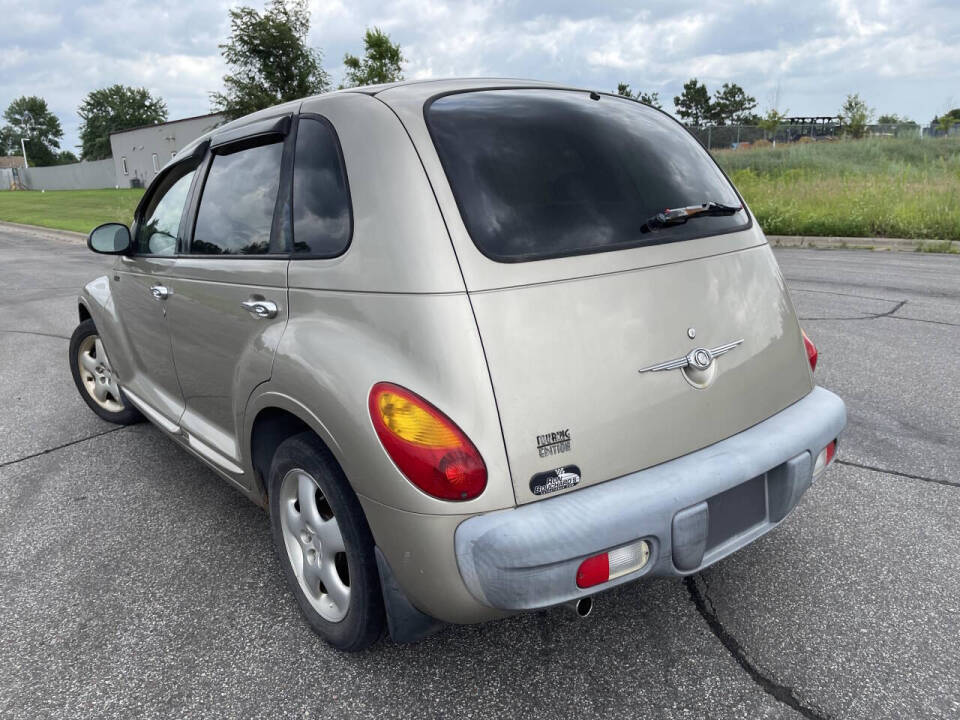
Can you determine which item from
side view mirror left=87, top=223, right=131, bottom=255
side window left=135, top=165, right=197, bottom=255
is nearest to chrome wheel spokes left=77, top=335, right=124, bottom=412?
side view mirror left=87, top=223, right=131, bottom=255

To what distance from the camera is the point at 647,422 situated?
201cm

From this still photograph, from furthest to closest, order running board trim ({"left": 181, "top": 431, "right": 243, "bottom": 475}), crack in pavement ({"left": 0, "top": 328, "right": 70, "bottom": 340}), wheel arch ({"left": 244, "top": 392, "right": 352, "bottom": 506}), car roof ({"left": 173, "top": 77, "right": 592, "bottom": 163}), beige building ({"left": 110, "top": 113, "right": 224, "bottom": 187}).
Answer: beige building ({"left": 110, "top": 113, "right": 224, "bottom": 187}) < crack in pavement ({"left": 0, "top": 328, "right": 70, "bottom": 340}) < running board trim ({"left": 181, "top": 431, "right": 243, "bottom": 475}) < car roof ({"left": 173, "top": 77, "right": 592, "bottom": 163}) < wheel arch ({"left": 244, "top": 392, "right": 352, "bottom": 506})

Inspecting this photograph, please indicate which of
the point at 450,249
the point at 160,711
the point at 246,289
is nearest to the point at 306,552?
the point at 160,711

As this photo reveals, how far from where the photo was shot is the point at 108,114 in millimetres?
102500

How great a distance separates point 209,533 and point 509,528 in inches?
76.8

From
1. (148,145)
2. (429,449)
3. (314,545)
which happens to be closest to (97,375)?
(314,545)

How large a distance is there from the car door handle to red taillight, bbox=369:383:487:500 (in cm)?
74

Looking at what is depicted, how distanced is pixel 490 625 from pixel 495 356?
43.1 inches

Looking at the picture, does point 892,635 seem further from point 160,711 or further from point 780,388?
point 160,711

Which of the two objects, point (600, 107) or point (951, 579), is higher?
point (600, 107)

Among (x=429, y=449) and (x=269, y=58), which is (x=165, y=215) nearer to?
(x=429, y=449)

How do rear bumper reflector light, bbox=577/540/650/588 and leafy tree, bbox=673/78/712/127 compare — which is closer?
rear bumper reflector light, bbox=577/540/650/588

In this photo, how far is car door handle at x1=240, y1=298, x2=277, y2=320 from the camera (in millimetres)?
2408

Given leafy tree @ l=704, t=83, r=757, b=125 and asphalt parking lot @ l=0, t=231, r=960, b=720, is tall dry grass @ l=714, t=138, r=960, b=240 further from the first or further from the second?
leafy tree @ l=704, t=83, r=757, b=125
